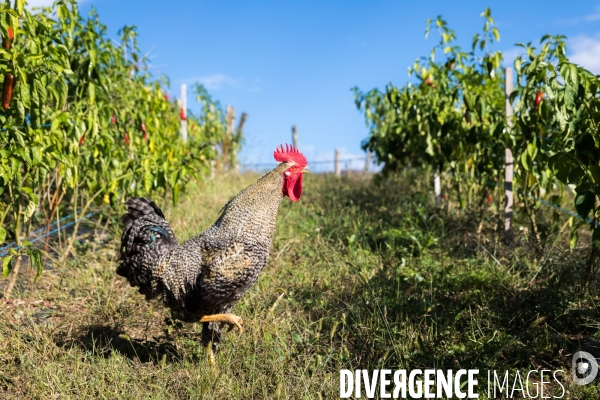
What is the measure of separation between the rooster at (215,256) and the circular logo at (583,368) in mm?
2056

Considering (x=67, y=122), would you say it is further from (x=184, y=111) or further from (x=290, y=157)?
(x=184, y=111)

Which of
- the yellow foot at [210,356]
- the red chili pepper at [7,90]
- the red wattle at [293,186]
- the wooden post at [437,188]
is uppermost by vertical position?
the red chili pepper at [7,90]

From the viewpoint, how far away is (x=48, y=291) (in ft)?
16.3

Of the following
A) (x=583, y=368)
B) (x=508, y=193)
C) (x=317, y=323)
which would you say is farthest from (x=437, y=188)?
(x=583, y=368)

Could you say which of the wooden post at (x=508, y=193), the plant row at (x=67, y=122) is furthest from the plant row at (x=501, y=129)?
the plant row at (x=67, y=122)

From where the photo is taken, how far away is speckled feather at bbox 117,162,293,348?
353cm

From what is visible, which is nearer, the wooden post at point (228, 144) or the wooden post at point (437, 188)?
the wooden post at point (437, 188)

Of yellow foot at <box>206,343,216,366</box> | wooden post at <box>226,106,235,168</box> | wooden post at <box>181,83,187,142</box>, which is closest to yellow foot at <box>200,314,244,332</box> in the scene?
yellow foot at <box>206,343,216,366</box>

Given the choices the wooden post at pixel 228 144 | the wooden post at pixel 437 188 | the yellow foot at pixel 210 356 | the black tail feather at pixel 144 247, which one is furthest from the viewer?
the wooden post at pixel 228 144

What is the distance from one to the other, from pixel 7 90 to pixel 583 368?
4245 mm

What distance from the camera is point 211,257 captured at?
11.8ft

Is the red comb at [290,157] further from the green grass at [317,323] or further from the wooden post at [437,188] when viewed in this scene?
the wooden post at [437,188]

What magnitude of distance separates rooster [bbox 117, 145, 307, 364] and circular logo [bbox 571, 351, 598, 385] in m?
2.06

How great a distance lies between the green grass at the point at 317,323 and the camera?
3.41 m
